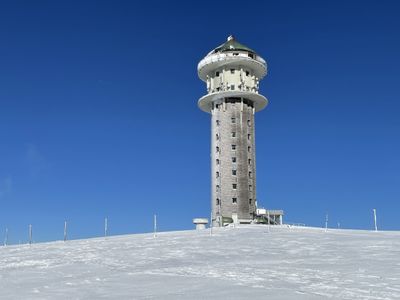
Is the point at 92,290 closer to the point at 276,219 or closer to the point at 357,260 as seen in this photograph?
the point at 357,260

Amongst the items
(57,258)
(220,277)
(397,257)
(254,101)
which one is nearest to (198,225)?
(254,101)

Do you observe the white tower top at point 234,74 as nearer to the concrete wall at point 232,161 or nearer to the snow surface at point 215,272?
the concrete wall at point 232,161

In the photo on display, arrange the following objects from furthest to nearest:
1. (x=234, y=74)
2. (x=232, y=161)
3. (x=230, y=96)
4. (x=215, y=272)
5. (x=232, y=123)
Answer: (x=234, y=74), (x=230, y=96), (x=232, y=123), (x=232, y=161), (x=215, y=272)

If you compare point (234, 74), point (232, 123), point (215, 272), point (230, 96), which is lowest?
point (215, 272)

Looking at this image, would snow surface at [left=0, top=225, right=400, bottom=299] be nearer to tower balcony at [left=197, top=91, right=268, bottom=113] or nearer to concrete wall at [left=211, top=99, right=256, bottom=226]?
concrete wall at [left=211, top=99, right=256, bottom=226]

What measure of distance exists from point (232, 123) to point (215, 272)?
1916 inches

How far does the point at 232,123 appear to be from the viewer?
221 ft

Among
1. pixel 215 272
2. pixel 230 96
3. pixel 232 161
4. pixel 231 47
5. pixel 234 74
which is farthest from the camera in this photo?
pixel 231 47

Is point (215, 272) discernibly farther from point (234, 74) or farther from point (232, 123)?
point (234, 74)

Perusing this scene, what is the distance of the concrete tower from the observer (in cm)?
6525

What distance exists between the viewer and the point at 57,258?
28.4m

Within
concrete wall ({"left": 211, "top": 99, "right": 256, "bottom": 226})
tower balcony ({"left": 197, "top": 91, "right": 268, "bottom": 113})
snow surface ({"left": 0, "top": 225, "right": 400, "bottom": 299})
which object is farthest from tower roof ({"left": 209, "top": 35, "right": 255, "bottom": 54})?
snow surface ({"left": 0, "top": 225, "right": 400, "bottom": 299})

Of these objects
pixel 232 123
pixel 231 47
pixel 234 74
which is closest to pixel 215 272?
pixel 232 123

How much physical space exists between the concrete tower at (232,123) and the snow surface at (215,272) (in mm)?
33179
